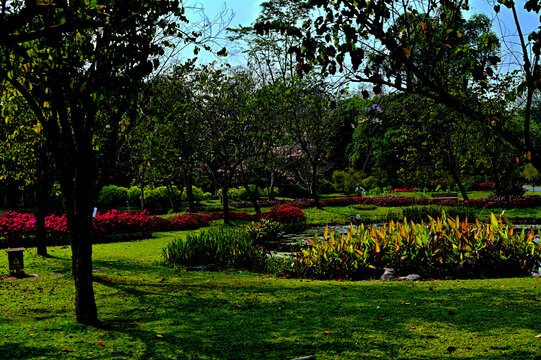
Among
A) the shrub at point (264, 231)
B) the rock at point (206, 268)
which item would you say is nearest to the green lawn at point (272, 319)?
the rock at point (206, 268)

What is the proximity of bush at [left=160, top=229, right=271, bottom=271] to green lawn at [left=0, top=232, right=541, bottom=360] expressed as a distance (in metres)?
1.76

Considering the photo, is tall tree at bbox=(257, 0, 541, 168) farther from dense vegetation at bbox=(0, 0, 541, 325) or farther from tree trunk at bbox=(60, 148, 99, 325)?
tree trunk at bbox=(60, 148, 99, 325)

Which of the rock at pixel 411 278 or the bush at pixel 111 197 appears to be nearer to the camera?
the rock at pixel 411 278

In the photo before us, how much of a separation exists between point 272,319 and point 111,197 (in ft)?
84.1

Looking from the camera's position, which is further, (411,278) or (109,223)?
(109,223)

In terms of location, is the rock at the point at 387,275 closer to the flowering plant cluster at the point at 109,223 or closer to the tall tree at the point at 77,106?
the tall tree at the point at 77,106

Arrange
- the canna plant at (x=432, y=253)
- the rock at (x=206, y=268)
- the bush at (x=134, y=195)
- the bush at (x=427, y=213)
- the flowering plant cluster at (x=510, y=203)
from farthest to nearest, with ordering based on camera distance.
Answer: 1. the bush at (x=134, y=195)
2. the flowering plant cluster at (x=510, y=203)
3. the bush at (x=427, y=213)
4. the rock at (x=206, y=268)
5. the canna plant at (x=432, y=253)

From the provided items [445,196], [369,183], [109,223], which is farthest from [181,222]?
[369,183]

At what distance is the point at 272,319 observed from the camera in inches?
215

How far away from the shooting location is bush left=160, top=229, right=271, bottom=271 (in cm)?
1023

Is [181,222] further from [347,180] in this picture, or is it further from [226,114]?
[347,180]

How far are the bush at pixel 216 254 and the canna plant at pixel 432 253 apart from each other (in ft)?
4.24

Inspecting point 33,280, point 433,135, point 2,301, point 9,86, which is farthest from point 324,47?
point 433,135

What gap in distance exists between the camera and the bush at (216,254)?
10.2 meters
